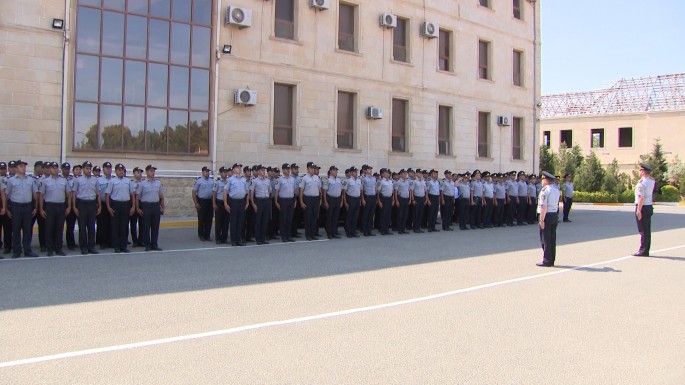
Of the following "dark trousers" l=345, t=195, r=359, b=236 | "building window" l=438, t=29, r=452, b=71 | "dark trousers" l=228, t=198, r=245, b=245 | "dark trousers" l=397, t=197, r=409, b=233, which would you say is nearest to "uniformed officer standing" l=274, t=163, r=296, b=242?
"dark trousers" l=228, t=198, r=245, b=245

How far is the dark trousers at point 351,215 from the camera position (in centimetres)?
1583

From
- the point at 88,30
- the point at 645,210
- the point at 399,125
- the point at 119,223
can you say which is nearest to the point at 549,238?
the point at 645,210

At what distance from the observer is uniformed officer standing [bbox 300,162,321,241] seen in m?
15.0

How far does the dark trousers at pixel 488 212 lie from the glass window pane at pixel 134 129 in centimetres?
1057

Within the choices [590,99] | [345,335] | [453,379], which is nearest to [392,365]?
[453,379]

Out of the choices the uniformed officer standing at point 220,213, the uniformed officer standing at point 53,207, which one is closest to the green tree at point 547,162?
the uniformed officer standing at point 220,213

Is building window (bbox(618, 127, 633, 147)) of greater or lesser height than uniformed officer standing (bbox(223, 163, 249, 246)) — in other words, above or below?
above

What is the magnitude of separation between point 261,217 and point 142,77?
6523 mm

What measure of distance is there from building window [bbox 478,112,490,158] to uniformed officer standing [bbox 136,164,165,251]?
17674 millimetres

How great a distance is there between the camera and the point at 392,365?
5.02 meters

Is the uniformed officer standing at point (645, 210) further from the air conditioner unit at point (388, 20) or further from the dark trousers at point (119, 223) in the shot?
the air conditioner unit at point (388, 20)

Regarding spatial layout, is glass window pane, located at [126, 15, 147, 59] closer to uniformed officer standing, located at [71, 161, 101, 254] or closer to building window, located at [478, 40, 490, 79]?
uniformed officer standing, located at [71, 161, 101, 254]

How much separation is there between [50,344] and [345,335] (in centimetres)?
261

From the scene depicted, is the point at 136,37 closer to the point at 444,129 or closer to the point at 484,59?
the point at 444,129
